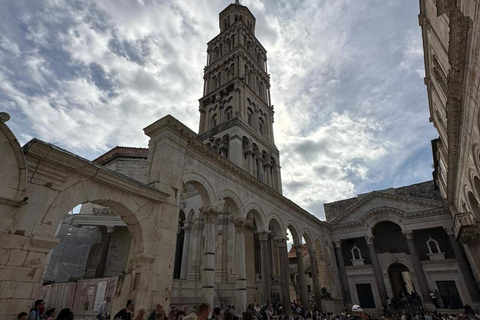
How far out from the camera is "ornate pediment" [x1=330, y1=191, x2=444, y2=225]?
2335cm

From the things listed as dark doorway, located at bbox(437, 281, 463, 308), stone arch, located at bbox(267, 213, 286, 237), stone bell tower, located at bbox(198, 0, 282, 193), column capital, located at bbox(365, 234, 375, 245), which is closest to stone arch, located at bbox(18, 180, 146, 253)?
stone arch, located at bbox(267, 213, 286, 237)

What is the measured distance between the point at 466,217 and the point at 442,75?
1028 centimetres

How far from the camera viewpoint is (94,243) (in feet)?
66.7

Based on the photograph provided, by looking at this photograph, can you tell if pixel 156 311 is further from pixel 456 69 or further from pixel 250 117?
pixel 250 117

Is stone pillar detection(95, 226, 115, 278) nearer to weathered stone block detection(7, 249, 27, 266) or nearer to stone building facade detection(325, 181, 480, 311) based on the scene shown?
weathered stone block detection(7, 249, 27, 266)

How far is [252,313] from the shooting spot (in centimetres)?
935

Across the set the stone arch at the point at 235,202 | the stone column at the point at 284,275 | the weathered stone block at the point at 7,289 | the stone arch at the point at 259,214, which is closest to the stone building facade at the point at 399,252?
the stone column at the point at 284,275

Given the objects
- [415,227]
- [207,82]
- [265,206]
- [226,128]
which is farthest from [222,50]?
[415,227]

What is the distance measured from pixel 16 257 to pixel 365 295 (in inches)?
1062

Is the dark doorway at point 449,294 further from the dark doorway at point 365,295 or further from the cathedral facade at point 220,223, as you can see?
the dark doorway at point 365,295

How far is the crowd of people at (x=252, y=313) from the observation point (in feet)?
14.9

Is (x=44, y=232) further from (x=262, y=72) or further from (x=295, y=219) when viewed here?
(x=262, y=72)

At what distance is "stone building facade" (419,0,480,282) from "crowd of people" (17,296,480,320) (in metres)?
6.51

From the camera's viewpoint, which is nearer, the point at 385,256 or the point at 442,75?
the point at 442,75
